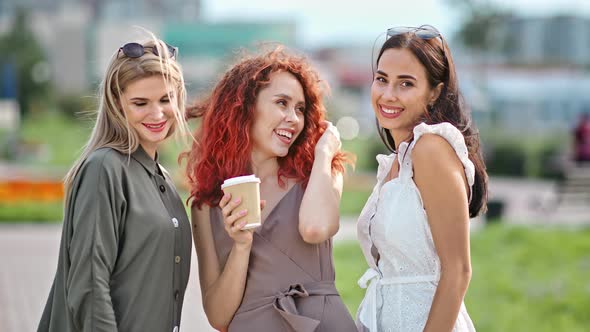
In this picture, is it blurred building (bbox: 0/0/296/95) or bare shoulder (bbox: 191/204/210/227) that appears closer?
bare shoulder (bbox: 191/204/210/227)

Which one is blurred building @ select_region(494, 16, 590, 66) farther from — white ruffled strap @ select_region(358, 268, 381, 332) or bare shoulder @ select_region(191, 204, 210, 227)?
white ruffled strap @ select_region(358, 268, 381, 332)

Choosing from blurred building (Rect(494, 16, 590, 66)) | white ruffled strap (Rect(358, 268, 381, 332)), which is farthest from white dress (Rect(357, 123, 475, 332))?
blurred building (Rect(494, 16, 590, 66))

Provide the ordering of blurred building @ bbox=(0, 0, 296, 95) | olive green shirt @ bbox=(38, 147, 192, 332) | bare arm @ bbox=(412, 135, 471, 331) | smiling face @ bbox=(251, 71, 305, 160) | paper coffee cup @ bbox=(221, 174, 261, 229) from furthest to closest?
blurred building @ bbox=(0, 0, 296, 95) < smiling face @ bbox=(251, 71, 305, 160) < paper coffee cup @ bbox=(221, 174, 261, 229) < olive green shirt @ bbox=(38, 147, 192, 332) < bare arm @ bbox=(412, 135, 471, 331)

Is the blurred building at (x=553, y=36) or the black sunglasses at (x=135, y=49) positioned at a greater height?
the black sunglasses at (x=135, y=49)

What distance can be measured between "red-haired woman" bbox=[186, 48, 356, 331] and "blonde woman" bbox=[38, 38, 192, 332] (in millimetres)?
149

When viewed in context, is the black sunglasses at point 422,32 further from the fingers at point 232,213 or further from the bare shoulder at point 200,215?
the bare shoulder at point 200,215

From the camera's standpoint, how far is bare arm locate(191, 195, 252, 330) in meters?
3.02

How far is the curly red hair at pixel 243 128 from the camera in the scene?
3258 millimetres

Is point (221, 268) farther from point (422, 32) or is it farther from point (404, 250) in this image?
point (422, 32)

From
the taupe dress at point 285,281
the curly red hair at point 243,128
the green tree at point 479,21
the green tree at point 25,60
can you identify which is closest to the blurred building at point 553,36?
the green tree at point 479,21

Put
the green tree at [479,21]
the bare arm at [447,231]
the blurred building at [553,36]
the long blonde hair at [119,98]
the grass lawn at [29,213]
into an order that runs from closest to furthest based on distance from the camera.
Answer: the bare arm at [447,231]
the long blonde hair at [119,98]
the grass lawn at [29,213]
the green tree at [479,21]
the blurred building at [553,36]

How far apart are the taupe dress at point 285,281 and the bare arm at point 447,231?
19.3 inches

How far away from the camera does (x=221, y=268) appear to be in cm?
321

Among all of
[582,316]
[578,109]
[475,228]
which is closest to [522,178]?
[475,228]
